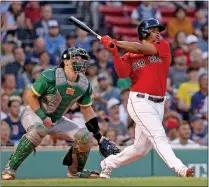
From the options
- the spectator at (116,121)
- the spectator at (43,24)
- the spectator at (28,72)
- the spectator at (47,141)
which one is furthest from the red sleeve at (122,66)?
the spectator at (43,24)

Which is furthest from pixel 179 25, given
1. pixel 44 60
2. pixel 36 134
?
pixel 36 134

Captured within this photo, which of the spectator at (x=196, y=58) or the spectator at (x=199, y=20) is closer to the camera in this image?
the spectator at (x=196, y=58)

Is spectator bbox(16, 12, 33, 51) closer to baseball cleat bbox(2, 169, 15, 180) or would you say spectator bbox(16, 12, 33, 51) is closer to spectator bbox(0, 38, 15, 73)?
→ spectator bbox(0, 38, 15, 73)

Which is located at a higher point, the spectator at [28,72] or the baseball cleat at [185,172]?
the spectator at [28,72]

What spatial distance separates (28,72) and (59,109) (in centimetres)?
504

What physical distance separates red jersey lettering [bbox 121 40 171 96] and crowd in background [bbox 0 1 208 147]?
Result: 323 centimetres

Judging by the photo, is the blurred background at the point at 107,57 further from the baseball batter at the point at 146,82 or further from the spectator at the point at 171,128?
the baseball batter at the point at 146,82

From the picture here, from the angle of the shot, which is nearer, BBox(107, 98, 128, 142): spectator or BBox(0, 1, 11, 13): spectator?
BBox(107, 98, 128, 142): spectator

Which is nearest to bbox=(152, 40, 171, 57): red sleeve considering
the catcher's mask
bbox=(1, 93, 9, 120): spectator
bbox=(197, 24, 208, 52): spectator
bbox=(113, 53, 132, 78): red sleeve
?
bbox=(113, 53, 132, 78): red sleeve

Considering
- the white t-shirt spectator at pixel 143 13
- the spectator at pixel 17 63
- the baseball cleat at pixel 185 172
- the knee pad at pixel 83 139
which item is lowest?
the baseball cleat at pixel 185 172

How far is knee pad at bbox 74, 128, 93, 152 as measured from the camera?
432 inches

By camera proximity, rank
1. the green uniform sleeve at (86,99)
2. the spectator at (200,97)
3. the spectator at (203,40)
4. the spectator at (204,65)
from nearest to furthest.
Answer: the green uniform sleeve at (86,99) < the spectator at (200,97) < the spectator at (204,65) < the spectator at (203,40)

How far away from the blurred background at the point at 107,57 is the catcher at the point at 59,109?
2.47 m

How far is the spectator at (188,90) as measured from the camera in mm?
16016
